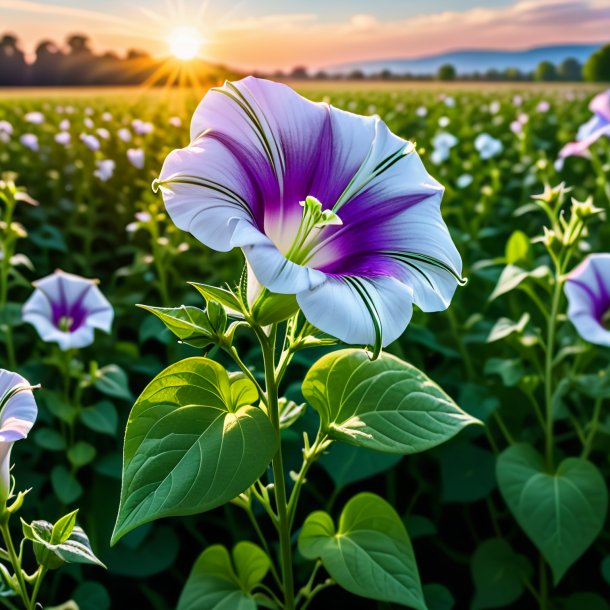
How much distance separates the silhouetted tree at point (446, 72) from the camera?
2870 centimetres

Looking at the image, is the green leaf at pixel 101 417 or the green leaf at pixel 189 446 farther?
the green leaf at pixel 101 417

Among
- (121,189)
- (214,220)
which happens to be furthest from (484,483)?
(121,189)

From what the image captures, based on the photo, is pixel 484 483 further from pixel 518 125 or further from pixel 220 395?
pixel 518 125

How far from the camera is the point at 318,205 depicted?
0.74 meters

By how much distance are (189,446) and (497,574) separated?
1.09 m

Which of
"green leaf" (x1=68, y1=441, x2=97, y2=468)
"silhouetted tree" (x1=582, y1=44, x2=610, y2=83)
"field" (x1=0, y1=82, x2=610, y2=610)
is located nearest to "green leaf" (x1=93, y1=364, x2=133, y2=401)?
"field" (x1=0, y1=82, x2=610, y2=610)

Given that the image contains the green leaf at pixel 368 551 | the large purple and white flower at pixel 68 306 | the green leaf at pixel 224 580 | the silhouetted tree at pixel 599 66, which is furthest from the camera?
the silhouetted tree at pixel 599 66

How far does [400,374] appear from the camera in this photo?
0.93 metres

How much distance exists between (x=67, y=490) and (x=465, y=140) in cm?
439

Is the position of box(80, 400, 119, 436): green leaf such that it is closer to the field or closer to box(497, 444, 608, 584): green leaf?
the field

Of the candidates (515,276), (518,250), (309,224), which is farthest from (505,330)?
(309,224)

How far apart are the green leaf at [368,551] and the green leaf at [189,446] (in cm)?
26

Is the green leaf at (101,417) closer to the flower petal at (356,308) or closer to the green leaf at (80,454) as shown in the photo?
the green leaf at (80,454)

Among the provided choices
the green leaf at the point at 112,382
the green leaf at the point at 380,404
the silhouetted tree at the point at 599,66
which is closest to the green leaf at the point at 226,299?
the green leaf at the point at 380,404
